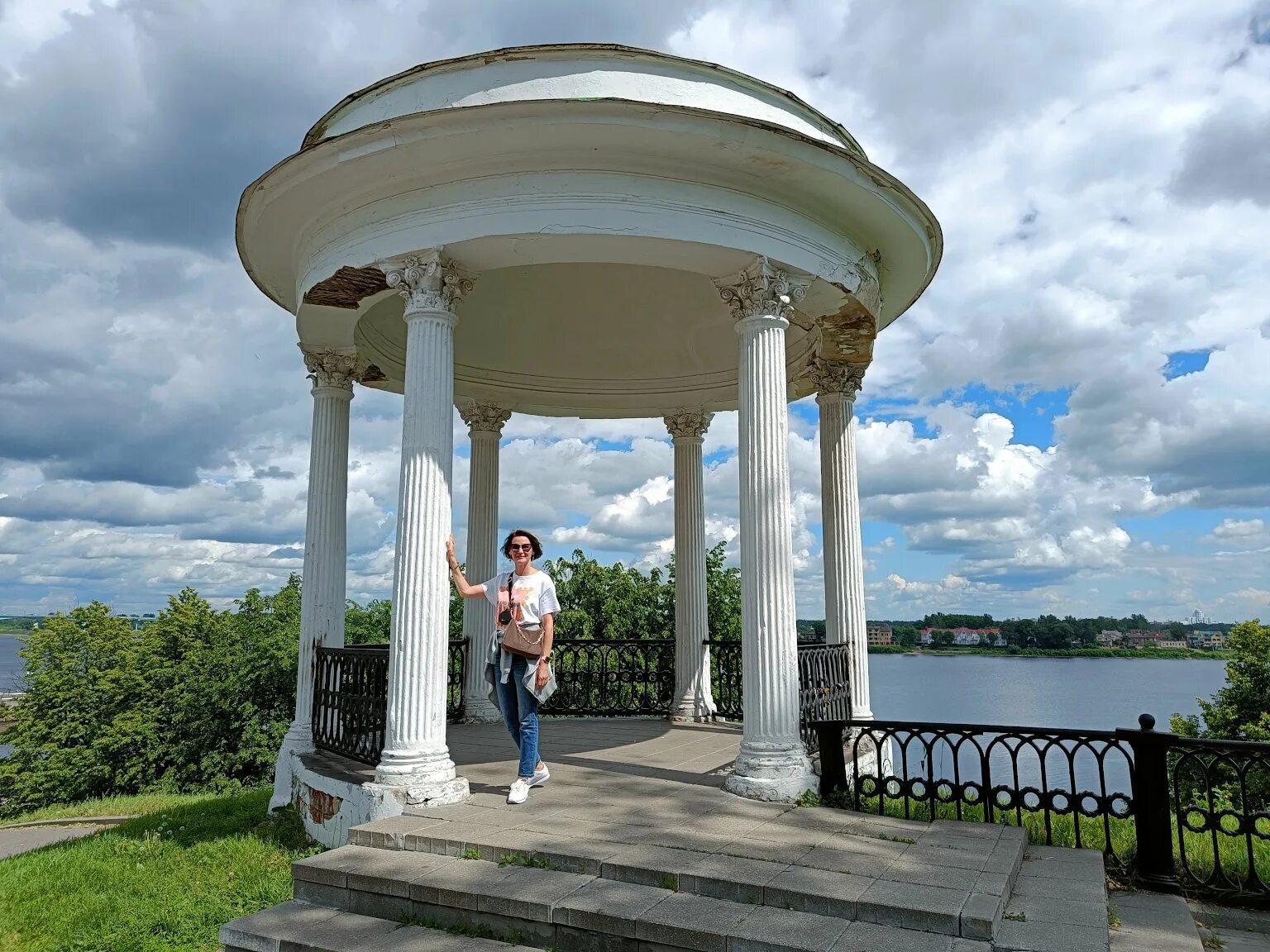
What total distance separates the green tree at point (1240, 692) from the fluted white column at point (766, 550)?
2362cm

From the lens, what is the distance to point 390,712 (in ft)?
23.1

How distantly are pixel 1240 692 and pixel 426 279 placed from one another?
28.6 m

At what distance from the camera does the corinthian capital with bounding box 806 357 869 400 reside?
34.6ft

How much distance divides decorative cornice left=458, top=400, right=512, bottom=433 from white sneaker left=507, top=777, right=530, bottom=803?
7.04 metres

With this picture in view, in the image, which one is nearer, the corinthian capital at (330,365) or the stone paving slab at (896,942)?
the stone paving slab at (896,942)

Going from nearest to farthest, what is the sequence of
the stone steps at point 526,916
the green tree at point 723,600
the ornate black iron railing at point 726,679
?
the stone steps at point 526,916 < the ornate black iron railing at point 726,679 < the green tree at point 723,600

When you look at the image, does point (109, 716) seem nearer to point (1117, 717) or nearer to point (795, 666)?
point (795, 666)

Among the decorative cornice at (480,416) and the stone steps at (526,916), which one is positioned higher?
the decorative cornice at (480,416)

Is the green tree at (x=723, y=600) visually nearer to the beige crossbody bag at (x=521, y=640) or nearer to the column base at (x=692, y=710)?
the column base at (x=692, y=710)

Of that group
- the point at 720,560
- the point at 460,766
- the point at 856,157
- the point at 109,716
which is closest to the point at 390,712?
the point at 460,766

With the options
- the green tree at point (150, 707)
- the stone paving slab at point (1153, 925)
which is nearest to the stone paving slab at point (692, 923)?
the stone paving slab at point (1153, 925)

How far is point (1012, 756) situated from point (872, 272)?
16.3 ft

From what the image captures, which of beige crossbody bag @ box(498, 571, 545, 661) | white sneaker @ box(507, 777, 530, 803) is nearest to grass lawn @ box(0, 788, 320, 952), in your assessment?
white sneaker @ box(507, 777, 530, 803)

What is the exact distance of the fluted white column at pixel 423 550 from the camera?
22.8 feet
